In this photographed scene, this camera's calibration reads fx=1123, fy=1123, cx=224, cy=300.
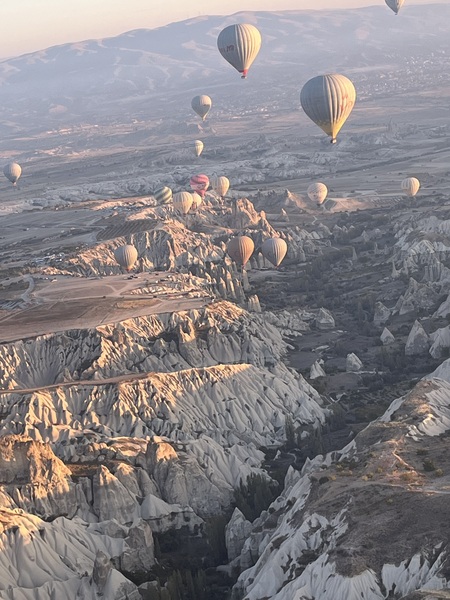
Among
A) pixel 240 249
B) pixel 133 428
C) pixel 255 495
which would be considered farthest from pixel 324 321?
pixel 255 495

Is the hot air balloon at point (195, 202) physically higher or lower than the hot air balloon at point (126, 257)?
lower

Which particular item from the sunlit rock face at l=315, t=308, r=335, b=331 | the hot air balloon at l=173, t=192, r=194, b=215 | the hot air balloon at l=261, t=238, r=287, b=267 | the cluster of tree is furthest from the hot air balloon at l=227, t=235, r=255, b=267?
the cluster of tree

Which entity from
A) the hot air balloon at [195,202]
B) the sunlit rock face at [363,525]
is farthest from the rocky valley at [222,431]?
the hot air balloon at [195,202]

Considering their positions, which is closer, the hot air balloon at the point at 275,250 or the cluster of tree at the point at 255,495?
the cluster of tree at the point at 255,495

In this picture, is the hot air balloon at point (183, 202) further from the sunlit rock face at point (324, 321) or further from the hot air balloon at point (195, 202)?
the sunlit rock face at point (324, 321)

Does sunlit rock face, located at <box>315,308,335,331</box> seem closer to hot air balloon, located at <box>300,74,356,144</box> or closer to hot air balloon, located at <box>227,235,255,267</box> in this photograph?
hot air balloon, located at <box>300,74,356,144</box>

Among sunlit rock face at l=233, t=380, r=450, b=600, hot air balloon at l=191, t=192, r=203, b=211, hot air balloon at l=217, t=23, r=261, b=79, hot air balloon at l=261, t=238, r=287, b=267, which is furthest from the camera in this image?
hot air balloon at l=191, t=192, r=203, b=211
